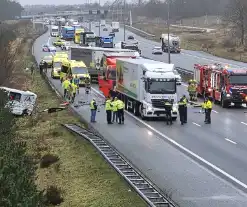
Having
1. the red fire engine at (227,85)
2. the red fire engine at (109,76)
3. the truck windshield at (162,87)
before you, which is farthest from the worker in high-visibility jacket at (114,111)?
the red fire engine at (227,85)

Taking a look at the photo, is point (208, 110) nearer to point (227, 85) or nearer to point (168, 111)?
point (168, 111)

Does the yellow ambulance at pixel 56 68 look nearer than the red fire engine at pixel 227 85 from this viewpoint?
No

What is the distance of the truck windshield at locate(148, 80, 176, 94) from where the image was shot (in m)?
34.5

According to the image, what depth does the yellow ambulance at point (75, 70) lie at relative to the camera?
52.8 m

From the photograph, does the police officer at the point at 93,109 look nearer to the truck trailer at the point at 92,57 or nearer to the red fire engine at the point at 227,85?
the red fire engine at the point at 227,85

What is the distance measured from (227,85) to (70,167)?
1801cm

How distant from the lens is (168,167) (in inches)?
894

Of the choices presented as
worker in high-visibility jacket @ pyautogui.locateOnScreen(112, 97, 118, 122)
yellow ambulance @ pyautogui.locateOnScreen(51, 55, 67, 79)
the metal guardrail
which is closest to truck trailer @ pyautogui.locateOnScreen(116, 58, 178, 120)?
worker in high-visibility jacket @ pyautogui.locateOnScreen(112, 97, 118, 122)

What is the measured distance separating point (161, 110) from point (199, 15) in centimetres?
16000

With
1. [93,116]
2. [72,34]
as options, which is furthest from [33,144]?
[72,34]

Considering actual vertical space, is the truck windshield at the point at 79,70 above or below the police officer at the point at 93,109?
below

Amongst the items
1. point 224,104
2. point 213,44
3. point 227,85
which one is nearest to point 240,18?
point 213,44

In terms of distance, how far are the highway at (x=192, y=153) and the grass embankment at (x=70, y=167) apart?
122cm

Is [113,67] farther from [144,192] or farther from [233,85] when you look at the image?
[144,192]
